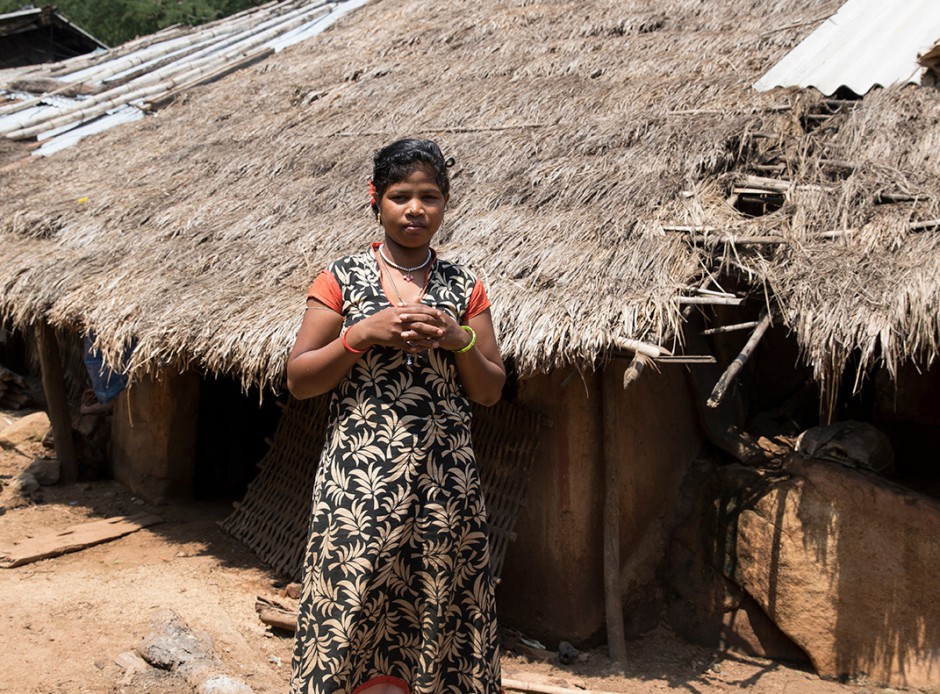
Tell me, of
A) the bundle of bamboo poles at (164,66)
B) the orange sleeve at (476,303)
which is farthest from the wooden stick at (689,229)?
the bundle of bamboo poles at (164,66)

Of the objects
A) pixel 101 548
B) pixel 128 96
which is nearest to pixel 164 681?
pixel 101 548

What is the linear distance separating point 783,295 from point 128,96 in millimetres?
7035

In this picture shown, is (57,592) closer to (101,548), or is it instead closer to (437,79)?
(101,548)

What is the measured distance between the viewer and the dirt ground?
12.5 feet

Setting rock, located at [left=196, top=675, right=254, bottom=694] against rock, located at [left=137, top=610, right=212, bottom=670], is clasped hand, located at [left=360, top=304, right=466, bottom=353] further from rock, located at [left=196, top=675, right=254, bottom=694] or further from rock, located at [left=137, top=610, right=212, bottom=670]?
rock, located at [left=137, top=610, right=212, bottom=670]

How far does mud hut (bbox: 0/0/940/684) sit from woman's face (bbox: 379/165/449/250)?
117 centimetres

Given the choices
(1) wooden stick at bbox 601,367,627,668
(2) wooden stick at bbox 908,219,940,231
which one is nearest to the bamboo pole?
(1) wooden stick at bbox 601,367,627,668

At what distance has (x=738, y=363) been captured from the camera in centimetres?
358

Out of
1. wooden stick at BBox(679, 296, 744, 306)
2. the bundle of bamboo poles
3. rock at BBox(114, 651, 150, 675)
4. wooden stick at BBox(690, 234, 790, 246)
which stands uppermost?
the bundle of bamboo poles

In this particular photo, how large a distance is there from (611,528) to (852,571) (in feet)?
3.45

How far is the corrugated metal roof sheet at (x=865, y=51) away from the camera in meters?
4.84

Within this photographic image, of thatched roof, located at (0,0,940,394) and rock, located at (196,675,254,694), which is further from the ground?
thatched roof, located at (0,0,940,394)

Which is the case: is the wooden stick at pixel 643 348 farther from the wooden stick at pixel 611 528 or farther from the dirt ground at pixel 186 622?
the dirt ground at pixel 186 622

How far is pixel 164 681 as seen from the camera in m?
3.72
